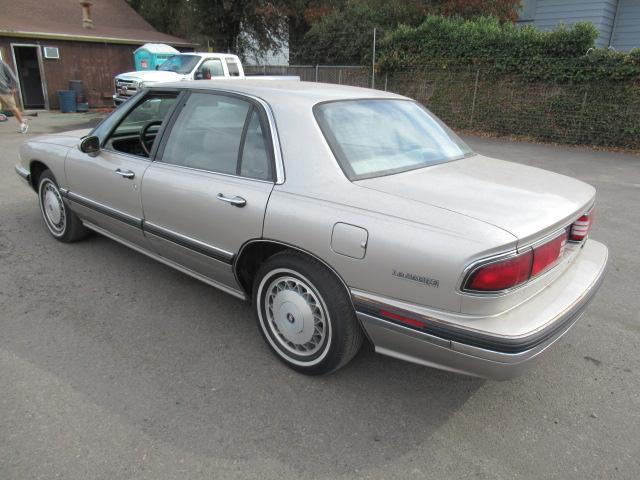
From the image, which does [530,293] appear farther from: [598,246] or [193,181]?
[193,181]

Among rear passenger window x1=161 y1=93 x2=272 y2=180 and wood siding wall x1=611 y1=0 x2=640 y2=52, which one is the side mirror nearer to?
rear passenger window x1=161 y1=93 x2=272 y2=180

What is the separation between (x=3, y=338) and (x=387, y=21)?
18.7m

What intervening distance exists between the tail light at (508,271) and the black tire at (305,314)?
69 cm

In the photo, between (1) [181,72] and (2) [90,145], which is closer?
(2) [90,145]

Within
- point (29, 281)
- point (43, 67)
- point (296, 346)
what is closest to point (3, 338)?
point (29, 281)

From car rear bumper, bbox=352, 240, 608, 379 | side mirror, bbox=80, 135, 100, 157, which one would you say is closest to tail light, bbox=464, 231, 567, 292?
car rear bumper, bbox=352, 240, 608, 379

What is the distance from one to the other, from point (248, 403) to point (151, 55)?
731 inches

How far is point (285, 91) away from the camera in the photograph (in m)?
3.06

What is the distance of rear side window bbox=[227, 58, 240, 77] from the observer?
15.6m

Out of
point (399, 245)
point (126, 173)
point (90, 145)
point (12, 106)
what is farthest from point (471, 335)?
point (12, 106)

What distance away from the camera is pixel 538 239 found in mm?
2305

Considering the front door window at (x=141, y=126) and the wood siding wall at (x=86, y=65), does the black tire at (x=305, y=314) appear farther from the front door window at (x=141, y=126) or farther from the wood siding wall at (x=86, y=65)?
the wood siding wall at (x=86, y=65)

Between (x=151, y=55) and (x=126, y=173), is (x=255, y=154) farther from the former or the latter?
(x=151, y=55)

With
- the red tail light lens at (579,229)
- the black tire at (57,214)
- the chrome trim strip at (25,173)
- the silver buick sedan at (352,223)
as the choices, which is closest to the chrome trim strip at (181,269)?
the silver buick sedan at (352,223)
